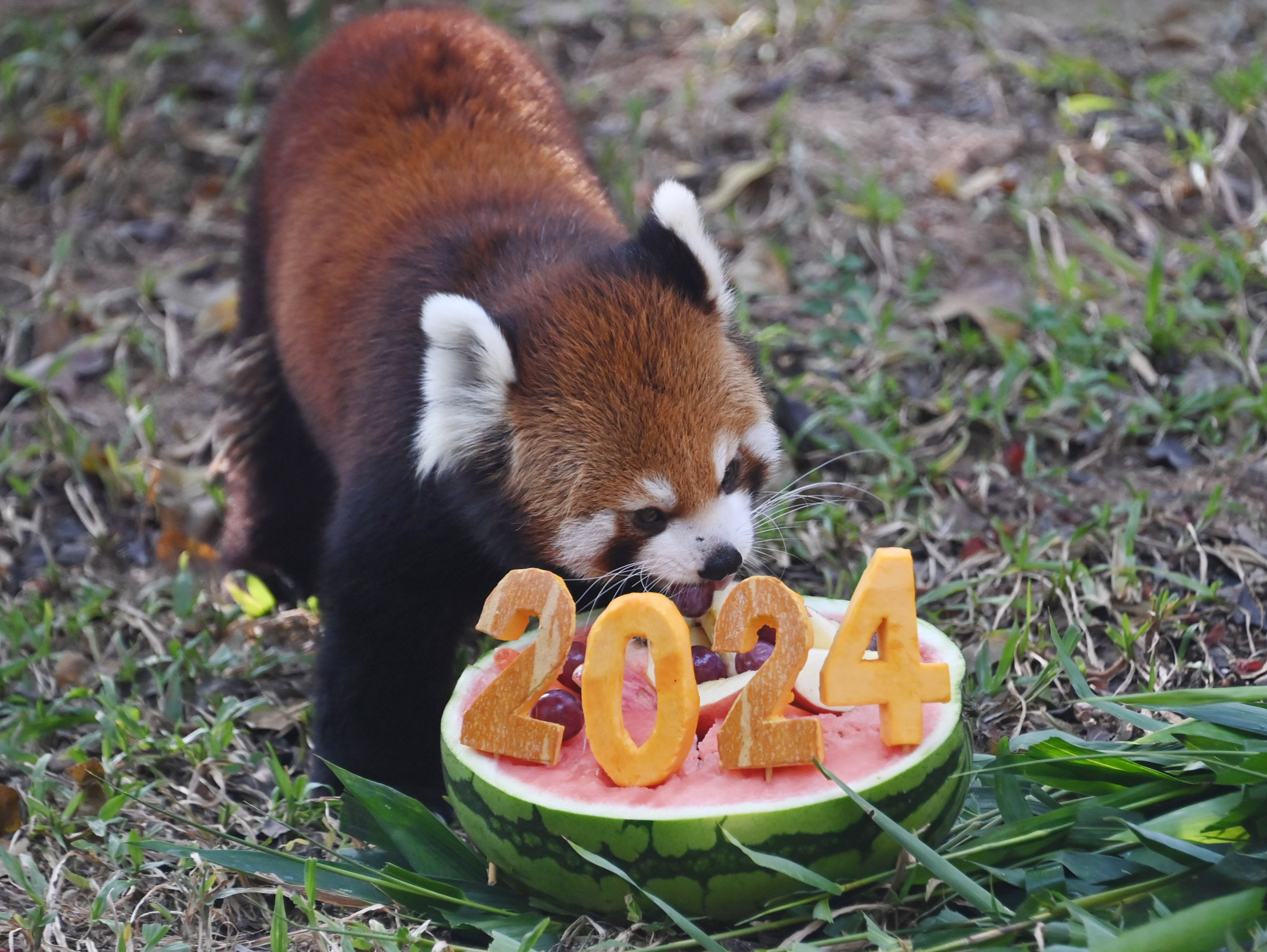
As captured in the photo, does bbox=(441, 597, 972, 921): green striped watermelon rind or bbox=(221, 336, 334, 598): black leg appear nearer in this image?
bbox=(441, 597, 972, 921): green striped watermelon rind

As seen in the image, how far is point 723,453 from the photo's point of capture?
287 cm

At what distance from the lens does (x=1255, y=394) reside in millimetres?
3916

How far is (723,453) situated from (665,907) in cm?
107

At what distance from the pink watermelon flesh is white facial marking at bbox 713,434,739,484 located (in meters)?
0.61

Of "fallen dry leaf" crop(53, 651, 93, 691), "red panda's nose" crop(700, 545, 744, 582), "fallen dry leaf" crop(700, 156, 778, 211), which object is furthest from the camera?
"fallen dry leaf" crop(700, 156, 778, 211)

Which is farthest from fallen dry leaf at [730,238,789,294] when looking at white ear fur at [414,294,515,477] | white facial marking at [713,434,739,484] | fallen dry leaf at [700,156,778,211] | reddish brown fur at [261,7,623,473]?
white ear fur at [414,294,515,477]

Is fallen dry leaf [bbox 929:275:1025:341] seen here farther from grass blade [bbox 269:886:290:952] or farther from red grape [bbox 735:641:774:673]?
grass blade [bbox 269:886:290:952]

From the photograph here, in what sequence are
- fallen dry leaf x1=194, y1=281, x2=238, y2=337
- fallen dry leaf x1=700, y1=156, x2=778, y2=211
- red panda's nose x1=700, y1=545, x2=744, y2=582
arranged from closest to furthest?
red panda's nose x1=700, y1=545, x2=744, y2=582, fallen dry leaf x1=194, y1=281, x2=238, y2=337, fallen dry leaf x1=700, y1=156, x2=778, y2=211

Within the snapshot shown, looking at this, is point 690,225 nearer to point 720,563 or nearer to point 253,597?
point 720,563

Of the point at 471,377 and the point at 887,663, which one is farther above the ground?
the point at 471,377

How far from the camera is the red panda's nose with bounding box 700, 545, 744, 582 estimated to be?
274cm

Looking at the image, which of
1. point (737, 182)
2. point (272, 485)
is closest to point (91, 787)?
point (272, 485)

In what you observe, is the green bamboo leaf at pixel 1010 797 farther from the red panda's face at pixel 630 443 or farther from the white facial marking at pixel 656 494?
the white facial marking at pixel 656 494

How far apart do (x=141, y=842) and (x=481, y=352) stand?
1.22 metres
